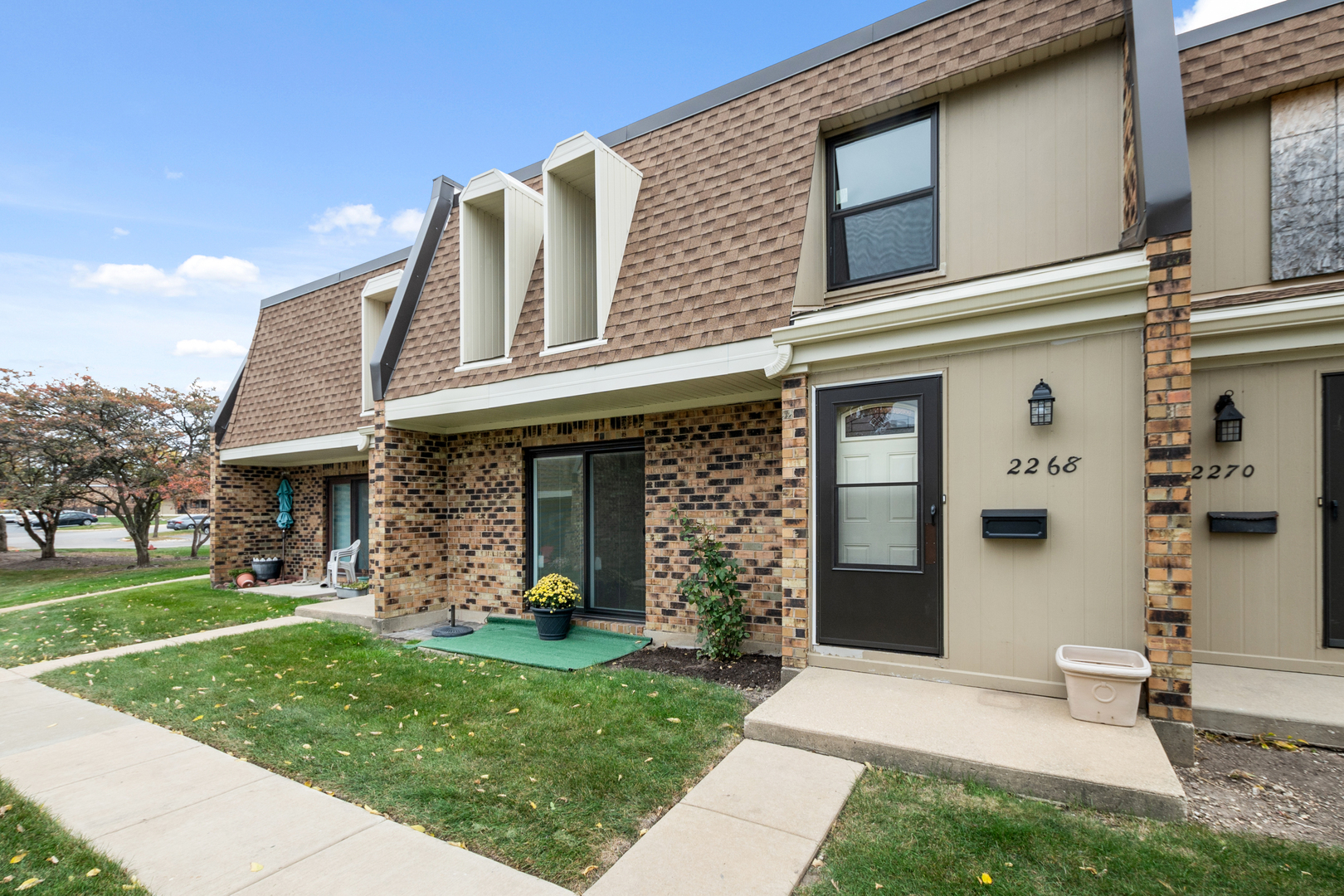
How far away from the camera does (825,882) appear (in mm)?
2357

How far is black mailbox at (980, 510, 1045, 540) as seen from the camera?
377 centimetres

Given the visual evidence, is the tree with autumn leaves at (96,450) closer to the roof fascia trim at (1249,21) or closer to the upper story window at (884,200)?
the upper story window at (884,200)

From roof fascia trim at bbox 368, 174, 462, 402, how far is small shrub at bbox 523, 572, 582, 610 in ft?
10.6

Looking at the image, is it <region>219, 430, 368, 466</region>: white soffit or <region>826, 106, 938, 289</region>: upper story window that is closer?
<region>826, 106, 938, 289</region>: upper story window

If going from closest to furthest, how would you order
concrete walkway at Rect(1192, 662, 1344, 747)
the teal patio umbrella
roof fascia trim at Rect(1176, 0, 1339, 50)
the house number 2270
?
concrete walkway at Rect(1192, 662, 1344, 747)
the house number 2270
roof fascia trim at Rect(1176, 0, 1339, 50)
the teal patio umbrella

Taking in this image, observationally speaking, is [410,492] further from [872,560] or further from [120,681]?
[872,560]

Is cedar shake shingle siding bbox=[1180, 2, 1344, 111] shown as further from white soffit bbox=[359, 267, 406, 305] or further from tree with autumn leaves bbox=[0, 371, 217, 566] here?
tree with autumn leaves bbox=[0, 371, 217, 566]

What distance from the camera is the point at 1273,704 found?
3625 mm

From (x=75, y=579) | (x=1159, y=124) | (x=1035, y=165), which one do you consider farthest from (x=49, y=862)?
(x=75, y=579)

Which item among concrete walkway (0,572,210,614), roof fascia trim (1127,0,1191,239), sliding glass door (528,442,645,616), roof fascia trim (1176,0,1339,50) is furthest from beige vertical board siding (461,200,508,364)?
concrete walkway (0,572,210,614)

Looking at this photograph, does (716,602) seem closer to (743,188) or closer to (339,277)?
(743,188)

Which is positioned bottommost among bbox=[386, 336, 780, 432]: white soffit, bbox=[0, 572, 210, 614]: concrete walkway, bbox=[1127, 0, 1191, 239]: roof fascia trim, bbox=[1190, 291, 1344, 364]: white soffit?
bbox=[0, 572, 210, 614]: concrete walkway

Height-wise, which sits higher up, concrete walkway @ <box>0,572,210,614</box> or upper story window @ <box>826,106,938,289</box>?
upper story window @ <box>826,106,938,289</box>

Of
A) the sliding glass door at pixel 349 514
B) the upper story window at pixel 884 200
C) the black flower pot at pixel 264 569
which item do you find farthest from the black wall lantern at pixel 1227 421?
the black flower pot at pixel 264 569
